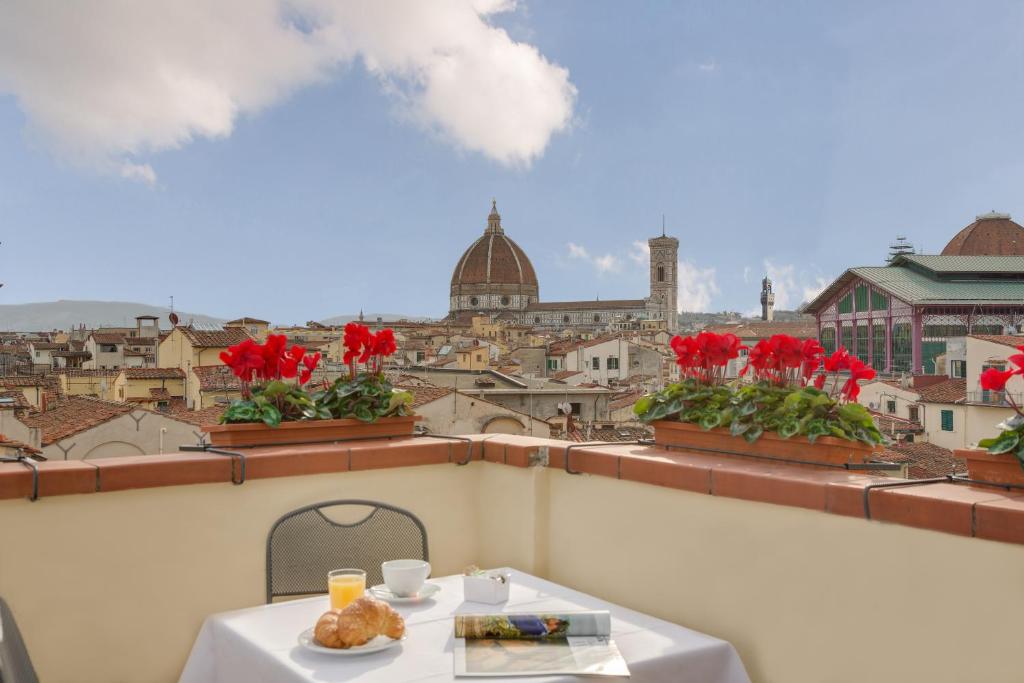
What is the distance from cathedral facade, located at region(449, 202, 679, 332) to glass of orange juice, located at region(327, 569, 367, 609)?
279 ft

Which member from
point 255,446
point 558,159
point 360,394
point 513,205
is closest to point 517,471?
point 360,394

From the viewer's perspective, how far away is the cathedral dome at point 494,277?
9831 cm

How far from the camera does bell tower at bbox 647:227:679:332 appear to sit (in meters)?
108

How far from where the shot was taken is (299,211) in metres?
55.5

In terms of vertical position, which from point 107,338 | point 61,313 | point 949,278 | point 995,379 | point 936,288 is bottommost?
point 995,379

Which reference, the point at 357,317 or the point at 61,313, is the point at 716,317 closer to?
the point at 357,317

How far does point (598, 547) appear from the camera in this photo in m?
2.39

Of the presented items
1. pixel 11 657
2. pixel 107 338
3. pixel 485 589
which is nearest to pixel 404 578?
pixel 485 589

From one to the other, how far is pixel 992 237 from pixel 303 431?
66.8 meters

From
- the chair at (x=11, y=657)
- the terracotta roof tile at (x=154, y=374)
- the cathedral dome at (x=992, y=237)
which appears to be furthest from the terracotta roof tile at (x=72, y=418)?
the cathedral dome at (x=992, y=237)

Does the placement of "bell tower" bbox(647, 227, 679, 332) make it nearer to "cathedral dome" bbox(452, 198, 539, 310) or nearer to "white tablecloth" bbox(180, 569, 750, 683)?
"cathedral dome" bbox(452, 198, 539, 310)

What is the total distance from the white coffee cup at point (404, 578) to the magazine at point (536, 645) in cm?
20

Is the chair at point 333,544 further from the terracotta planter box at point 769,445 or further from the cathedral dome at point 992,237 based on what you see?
the cathedral dome at point 992,237

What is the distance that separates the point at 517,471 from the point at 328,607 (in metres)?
0.98
